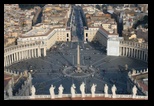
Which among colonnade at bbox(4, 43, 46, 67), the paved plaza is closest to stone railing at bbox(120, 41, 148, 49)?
the paved plaza

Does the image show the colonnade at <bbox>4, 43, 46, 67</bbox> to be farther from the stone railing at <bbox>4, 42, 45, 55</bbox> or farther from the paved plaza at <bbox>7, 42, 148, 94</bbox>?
the paved plaza at <bbox>7, 42, 148, 94</bbox>

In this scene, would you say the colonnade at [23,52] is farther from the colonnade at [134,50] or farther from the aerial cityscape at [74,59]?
the colonnade at [134,50]

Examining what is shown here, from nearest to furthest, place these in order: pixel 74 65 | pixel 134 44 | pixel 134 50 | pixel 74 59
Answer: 1. pixel 74 65
2. pixel 74 59
3. pixel 134 50
4. pixel 134 44

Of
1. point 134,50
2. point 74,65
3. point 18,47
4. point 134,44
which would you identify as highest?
point 134,44

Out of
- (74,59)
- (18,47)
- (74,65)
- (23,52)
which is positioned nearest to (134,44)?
(74,59)

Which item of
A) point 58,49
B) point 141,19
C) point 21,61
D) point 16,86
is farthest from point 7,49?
point 141,19

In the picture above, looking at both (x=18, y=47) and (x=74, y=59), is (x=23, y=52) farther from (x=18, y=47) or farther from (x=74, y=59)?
(x=74, y=59)
